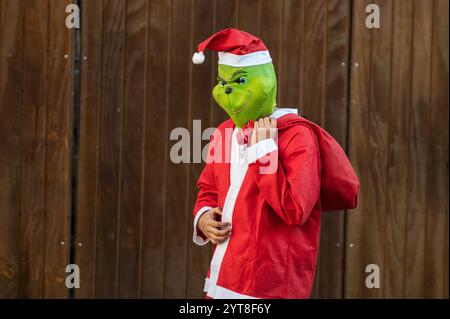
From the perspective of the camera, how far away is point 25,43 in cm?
439

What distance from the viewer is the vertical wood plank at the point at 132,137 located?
4.38 metres

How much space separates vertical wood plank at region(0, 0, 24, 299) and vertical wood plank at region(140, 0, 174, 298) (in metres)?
0.72

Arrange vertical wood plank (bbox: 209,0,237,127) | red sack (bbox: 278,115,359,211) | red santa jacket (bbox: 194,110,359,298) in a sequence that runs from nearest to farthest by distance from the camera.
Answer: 1. red santa jacket (bbox: 194,110,359,298)
2. red sack (bbox: 278,115,359,211)
3. vertical wood plank (bbox: 209,0,237,127)

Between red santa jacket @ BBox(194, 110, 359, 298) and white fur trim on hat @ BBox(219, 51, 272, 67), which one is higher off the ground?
white fur trim on hat @ BBox(219, 51, 272, 67)

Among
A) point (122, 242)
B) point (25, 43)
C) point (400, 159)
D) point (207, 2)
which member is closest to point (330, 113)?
point (400, 159)

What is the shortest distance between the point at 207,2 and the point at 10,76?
46.3 inches

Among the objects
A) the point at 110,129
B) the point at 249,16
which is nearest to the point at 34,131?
the point at 110,129

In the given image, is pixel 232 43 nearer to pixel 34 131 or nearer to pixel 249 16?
pixel 249 16

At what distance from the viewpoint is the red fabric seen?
9.20 ft

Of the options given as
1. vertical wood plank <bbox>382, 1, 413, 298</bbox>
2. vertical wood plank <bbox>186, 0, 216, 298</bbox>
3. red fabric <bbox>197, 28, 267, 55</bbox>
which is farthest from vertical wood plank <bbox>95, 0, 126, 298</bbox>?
red fabric <bbox>197, 28, 267, 55</bbox>

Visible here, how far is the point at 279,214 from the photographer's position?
2635 mm

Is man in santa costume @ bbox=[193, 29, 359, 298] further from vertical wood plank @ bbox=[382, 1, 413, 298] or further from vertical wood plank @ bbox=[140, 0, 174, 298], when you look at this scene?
vertical wood plank @ bbox=[382, 1, 413, 298]

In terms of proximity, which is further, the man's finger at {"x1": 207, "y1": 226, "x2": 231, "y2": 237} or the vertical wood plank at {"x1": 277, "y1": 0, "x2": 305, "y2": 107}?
the vertical wood plank at {"x1": 277, "y1": 0, "x2": 305, "y2": 107}

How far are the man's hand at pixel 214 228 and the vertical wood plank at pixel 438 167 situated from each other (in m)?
1.92
